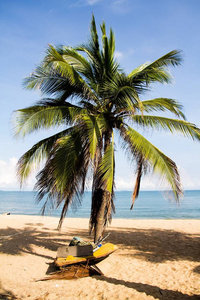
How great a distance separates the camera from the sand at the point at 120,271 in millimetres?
5664

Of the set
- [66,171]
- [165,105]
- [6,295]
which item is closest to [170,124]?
[165,105]

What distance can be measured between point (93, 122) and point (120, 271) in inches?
163

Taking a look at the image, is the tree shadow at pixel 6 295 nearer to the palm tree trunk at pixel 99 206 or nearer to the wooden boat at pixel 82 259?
the wooden boat at pixel 82 259

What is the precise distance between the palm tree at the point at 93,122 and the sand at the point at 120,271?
1.62 meters

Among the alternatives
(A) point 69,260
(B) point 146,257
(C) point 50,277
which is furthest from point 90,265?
(B) point 146,257

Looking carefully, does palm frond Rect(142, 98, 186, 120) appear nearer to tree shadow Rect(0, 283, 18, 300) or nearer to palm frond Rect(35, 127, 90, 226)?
palm frond Rect(35, 127, 90, 226)

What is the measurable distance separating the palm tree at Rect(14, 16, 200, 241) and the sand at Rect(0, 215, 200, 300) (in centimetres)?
Answer: 162

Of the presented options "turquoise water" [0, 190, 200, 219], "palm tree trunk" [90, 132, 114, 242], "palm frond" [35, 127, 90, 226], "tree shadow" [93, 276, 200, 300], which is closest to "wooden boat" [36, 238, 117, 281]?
"tree shadow" [93, 276, 200, 300]

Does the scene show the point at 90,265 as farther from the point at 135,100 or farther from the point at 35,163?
the point at 135,100

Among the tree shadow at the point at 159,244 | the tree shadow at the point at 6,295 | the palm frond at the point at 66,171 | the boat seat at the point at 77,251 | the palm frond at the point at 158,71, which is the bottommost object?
the tree shadow at the point at 6,295

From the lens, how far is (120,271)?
7195 mm

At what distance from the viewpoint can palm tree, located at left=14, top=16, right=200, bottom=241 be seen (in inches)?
289

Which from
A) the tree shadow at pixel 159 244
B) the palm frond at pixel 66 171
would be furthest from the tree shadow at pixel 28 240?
the palm frond at pixel 66 171

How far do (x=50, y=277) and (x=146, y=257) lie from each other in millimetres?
3340
